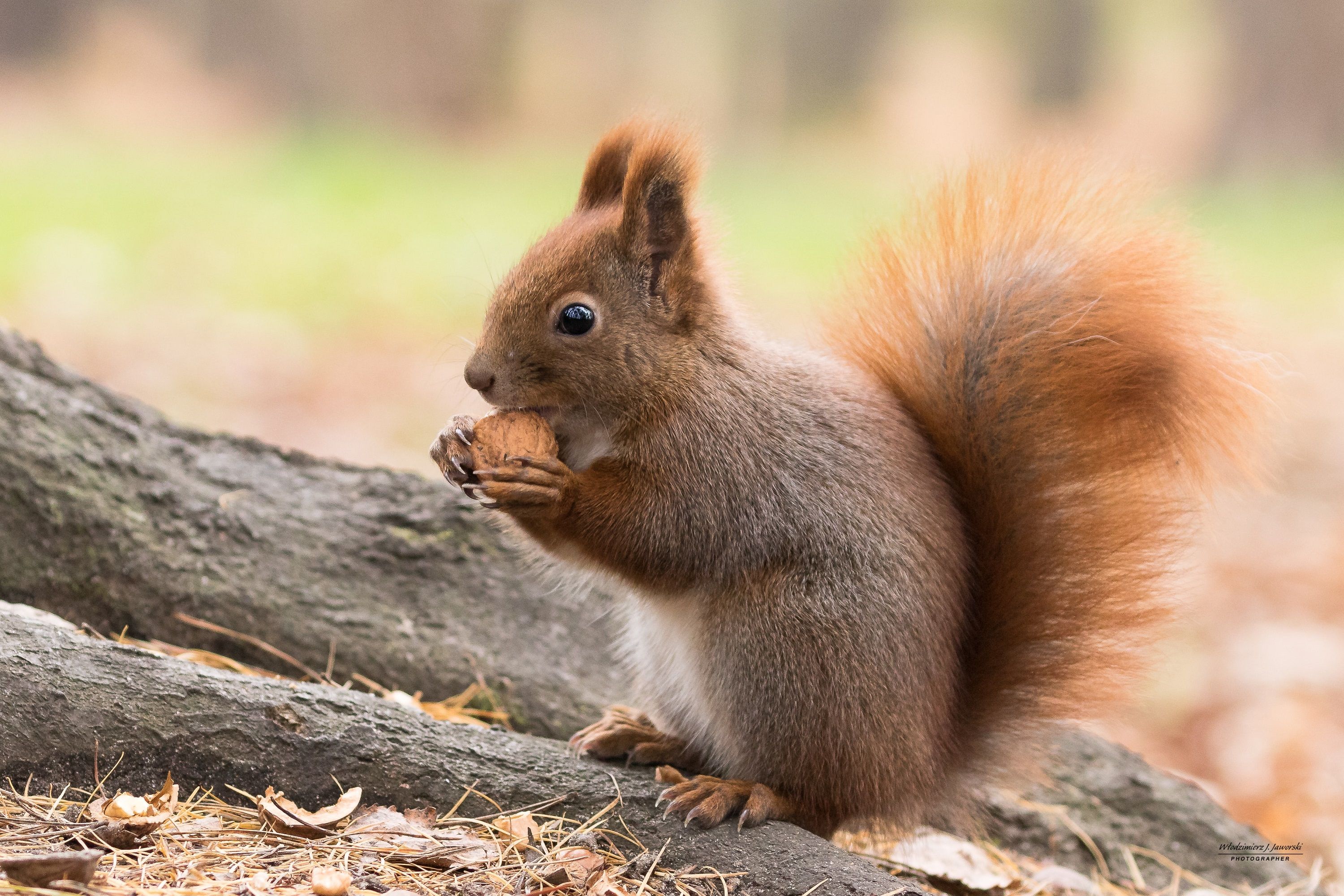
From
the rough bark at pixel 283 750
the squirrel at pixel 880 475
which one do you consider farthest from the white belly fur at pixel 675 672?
the rough bark at pixel 283 750

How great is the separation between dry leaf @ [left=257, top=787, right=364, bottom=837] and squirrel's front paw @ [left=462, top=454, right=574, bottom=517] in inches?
16.2

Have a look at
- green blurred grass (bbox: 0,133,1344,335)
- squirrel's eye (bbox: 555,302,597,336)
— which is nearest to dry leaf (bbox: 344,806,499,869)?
squirrel's eye (bbox: 555,302,597,336)

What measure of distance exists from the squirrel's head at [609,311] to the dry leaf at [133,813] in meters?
0.67

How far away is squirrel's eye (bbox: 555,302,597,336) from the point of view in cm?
173

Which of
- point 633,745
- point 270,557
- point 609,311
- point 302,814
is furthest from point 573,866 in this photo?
point 270,557

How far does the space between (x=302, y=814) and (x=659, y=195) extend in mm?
968

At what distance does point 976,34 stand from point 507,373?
399 inches

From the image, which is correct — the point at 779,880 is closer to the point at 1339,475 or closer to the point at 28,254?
the point at 1339,475

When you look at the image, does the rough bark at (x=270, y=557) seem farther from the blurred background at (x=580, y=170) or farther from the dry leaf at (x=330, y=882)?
the dry leaf at (x=330, y=882)

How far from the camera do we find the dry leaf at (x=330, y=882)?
48.9 inches

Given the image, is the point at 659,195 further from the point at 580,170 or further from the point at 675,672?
the point at 580,170

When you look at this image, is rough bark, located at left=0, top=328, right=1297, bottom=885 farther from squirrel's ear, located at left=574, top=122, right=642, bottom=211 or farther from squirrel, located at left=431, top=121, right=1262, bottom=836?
squirrel's ear, located at left=574, top=122, right=642, bottom=211

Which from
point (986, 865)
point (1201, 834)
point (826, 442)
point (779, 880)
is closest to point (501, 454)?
point (826, 442)

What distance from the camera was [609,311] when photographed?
1.74 m
